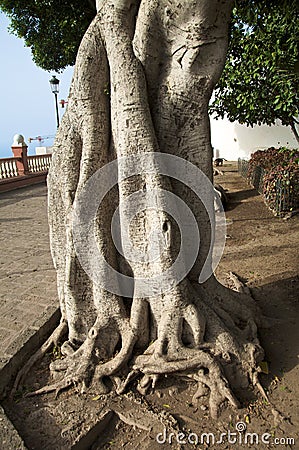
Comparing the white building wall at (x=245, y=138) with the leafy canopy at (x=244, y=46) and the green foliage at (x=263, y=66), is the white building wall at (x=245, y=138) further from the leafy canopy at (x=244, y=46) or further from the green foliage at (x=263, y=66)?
the green foliage at (x=263, y=66)

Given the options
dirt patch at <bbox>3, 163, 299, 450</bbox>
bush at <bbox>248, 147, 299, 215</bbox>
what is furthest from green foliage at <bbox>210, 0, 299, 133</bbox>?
dirt patch at <bbox>3, 163, 299, 450</bbox>

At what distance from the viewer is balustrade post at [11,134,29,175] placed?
1652 centimetres

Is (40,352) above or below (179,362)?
below

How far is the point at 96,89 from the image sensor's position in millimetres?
3000

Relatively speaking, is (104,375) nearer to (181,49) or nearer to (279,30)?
(181,49)

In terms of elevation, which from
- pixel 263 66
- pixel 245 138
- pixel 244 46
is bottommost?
pixel 245 138

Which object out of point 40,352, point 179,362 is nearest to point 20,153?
point 40,352

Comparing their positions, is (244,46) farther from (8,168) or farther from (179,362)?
(8,168)

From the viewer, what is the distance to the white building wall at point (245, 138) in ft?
63.0

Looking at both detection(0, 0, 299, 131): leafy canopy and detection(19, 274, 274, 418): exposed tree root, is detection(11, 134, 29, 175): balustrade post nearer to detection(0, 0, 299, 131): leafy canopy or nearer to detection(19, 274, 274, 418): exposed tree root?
detection(0, 0, 299, 131): leafy canopy

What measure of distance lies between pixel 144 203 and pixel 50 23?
244 inches

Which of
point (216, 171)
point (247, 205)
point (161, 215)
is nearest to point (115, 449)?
point (161, 215)

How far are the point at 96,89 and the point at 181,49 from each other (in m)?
0.78

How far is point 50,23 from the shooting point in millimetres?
7219
